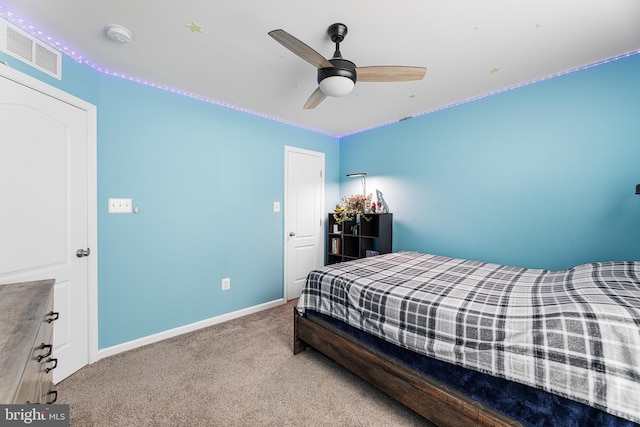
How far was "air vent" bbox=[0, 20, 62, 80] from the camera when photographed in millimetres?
1595

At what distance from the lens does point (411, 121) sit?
3.36 metres

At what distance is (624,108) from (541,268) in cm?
144

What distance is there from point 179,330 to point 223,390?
1093mm

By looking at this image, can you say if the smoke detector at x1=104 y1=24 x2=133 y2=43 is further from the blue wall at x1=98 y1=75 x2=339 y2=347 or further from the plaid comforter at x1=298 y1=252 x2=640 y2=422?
the plaid comforter at x1=298 y1=252 x2=640 y2=422

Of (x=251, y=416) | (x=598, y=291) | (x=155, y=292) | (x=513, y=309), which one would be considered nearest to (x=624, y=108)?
(x=598, y=291)

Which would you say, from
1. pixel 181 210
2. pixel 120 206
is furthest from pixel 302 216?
pixel 120 206

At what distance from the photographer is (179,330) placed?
2650mm

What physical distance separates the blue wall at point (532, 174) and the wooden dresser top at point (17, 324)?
3.30m

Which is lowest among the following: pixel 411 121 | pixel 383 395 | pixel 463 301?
pixel 383 395

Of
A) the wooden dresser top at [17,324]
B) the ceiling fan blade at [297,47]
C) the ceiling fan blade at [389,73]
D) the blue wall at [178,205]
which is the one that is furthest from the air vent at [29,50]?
the ceiling fan blade at [389,73]

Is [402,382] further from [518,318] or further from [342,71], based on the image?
[342,71]

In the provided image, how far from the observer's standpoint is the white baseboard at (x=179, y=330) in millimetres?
2268

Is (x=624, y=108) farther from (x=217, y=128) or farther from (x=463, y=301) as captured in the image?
(x=217, y=128)

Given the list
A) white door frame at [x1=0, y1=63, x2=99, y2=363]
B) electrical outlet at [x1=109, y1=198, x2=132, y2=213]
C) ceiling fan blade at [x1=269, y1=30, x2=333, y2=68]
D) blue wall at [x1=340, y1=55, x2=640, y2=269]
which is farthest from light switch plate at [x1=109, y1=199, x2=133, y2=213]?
blue wall at [x1=340, y1=55, x2=640, y2=269]
